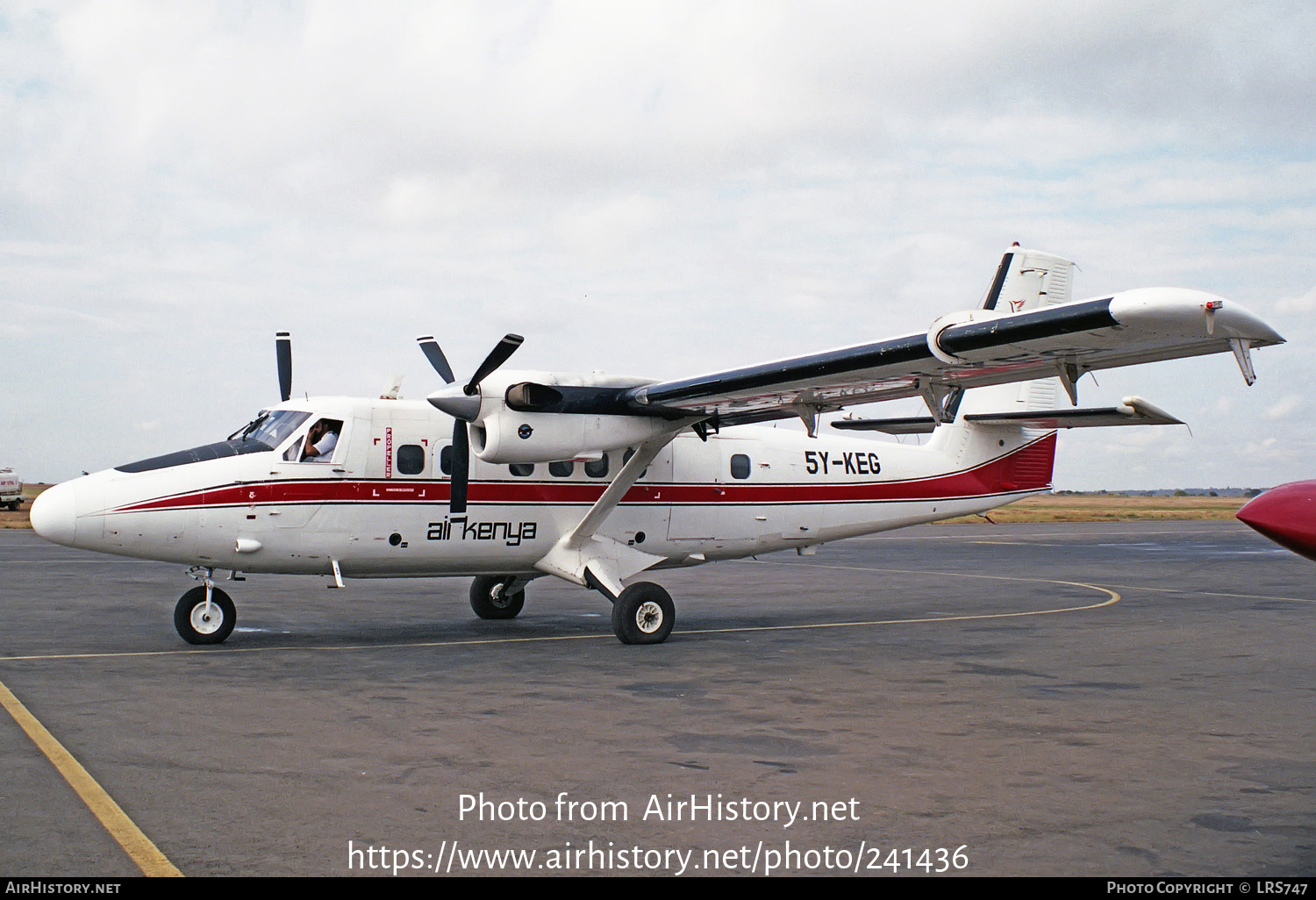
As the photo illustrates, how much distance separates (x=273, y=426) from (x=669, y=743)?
7744 millimetres

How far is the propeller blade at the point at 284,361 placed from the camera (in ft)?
49.3

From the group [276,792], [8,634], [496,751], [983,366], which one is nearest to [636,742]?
[496,751]

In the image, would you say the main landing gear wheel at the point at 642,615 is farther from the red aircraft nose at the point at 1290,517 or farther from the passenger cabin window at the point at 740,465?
the red aircraft nose at the point at 1290,517

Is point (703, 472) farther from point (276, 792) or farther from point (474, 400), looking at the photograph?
point (276, 792)

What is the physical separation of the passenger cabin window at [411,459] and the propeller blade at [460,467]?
47 cm

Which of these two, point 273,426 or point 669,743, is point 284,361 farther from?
point 669,743

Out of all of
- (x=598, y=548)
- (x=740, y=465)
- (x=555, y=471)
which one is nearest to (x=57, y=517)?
(x=555, y=471)

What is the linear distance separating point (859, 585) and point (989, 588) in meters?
2.64

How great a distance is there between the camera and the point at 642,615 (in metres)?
13.6

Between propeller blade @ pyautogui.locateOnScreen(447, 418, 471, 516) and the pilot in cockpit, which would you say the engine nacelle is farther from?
the pilot in cockpit

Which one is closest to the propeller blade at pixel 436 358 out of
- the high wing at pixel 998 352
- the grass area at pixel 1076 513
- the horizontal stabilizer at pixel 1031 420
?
the high wing at pixel 998 352

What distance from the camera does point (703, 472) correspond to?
1584 cm

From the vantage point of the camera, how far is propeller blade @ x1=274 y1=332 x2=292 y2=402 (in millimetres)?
15023

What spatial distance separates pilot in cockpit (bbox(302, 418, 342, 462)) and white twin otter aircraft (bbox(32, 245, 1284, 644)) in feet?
0.08
